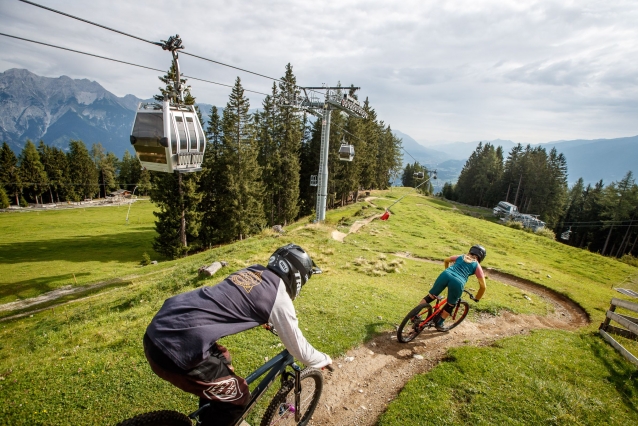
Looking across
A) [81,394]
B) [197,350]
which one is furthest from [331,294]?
[197,350]

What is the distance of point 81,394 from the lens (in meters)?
4.87

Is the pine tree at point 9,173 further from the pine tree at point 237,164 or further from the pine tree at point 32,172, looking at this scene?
the pine tree at point 237,164

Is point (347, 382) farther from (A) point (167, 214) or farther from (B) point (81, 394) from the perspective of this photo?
(A) point (167, 214)

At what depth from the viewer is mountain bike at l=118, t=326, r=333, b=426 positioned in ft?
10.7

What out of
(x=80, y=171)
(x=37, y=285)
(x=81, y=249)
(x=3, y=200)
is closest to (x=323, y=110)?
(x=37, y=285)

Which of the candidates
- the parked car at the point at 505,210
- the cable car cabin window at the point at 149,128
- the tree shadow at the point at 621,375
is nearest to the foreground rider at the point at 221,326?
the tree shadow at the point at 621,375

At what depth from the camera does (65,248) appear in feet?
123

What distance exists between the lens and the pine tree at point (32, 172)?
230 ft

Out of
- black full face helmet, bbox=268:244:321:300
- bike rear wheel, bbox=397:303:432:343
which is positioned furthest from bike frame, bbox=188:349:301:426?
bike rear wheel, bbox=397:303:432:343

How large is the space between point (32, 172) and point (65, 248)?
176ft

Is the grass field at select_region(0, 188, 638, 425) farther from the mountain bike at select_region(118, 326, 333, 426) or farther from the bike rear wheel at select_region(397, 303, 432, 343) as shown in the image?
the mountain bike at select_region(118, 326, 333, 426)

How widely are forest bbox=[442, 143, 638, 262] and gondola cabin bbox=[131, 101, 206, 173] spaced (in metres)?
Result: 59.0

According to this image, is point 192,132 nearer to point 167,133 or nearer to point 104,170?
point 167,133

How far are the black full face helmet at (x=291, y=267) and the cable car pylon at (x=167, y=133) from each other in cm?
897
